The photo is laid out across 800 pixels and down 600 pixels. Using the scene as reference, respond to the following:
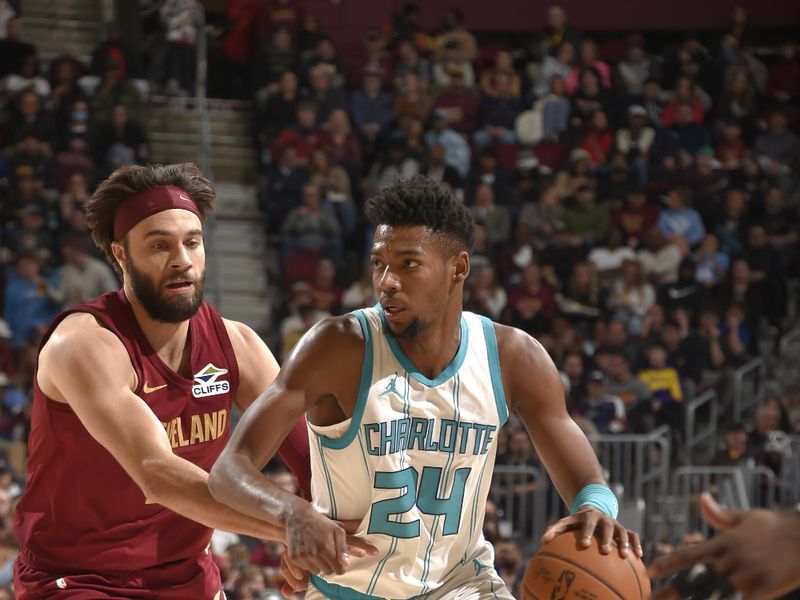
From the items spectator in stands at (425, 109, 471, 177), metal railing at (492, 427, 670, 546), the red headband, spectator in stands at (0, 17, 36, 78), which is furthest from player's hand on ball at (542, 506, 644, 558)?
spectator in stands at (0, 17, 36, 78)

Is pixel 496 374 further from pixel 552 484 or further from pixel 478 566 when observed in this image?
pixel 552 484

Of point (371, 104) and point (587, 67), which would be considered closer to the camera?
point (371, 104)

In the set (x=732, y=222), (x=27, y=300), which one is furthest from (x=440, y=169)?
(x=27, y=300)

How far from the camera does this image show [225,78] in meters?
14.0

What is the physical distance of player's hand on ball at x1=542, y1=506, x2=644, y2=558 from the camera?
11.0 ft

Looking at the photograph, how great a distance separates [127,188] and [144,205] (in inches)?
3.3

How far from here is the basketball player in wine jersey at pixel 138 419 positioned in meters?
3.69

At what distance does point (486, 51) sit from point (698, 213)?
14.8 ft

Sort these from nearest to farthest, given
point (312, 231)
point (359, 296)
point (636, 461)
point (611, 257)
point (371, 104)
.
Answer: point (636, 461) → point (359, 296) → point (312, 231) → point (611, 257) → point (371, 104)

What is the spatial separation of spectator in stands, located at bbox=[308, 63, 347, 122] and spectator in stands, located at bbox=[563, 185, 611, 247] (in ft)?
8.43

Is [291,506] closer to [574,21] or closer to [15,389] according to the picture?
[15,389]

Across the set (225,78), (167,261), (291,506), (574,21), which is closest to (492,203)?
(225,78)

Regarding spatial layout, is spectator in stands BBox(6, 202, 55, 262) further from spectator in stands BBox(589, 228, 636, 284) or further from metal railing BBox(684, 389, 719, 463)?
metal railing BBox(684, 389, 719, 463)

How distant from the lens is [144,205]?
407 cm
